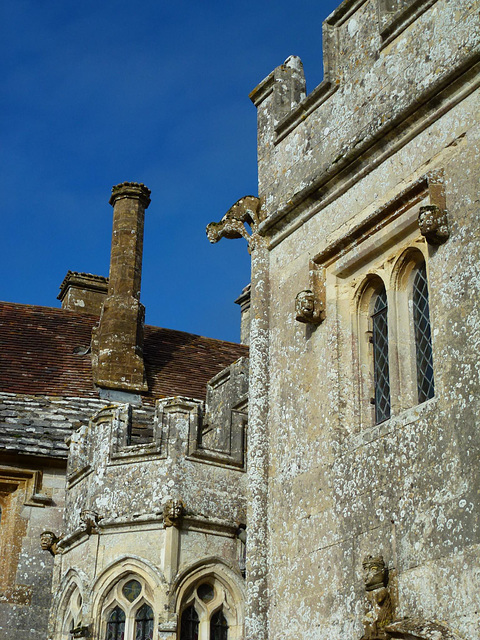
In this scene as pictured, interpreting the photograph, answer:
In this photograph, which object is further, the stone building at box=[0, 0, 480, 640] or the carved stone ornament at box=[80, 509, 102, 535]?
the carved stone ornament at box=[80, 509, 102, 535]

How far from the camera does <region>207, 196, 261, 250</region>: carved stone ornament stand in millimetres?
7906

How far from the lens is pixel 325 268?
7016mm

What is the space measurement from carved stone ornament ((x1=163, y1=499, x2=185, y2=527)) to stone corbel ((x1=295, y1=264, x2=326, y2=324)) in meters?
2.40

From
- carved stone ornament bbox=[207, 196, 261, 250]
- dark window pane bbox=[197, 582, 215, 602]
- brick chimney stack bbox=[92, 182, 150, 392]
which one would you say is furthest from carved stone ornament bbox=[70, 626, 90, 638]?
brick chimney stack bbox=[92, 182, 150, 392]

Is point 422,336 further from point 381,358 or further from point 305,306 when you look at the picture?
point 305,306

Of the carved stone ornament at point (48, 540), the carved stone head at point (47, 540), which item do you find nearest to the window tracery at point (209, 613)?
the carved stone ornament at point (48, 540)

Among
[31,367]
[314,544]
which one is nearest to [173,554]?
[314,544]

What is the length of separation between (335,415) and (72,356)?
8271mm

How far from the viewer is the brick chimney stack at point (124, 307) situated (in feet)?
44.2

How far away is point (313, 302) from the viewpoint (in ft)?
22.6

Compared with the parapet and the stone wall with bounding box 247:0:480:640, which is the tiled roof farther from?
the stone wall with bounding box 247:0:480:640

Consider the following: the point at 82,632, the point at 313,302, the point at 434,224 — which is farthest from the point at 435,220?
the point at 82,632

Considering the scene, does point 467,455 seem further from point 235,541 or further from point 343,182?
point 235,541

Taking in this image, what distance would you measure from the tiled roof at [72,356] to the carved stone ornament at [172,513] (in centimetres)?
458
